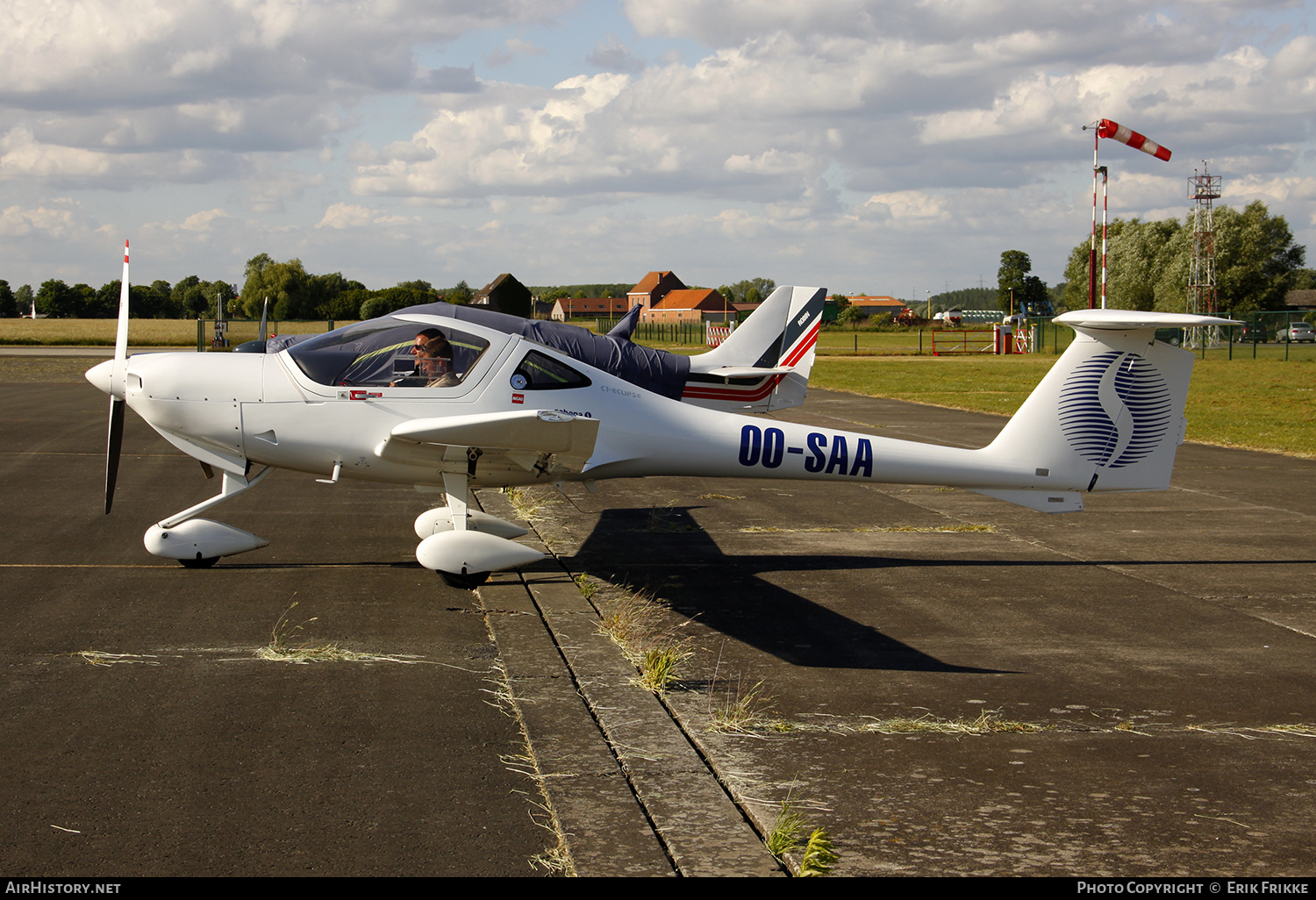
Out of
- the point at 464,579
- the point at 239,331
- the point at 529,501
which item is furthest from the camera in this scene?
the point at 239,331

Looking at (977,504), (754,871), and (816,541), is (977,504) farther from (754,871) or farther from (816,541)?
(754,871)

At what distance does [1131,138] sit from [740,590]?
39789mm

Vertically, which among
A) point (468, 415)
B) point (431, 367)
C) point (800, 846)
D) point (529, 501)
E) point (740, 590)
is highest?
point (431, 367)

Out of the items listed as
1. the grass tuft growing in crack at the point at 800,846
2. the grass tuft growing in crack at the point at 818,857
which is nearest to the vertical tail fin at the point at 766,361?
the grass tuft growing in crack at the point at 800,846

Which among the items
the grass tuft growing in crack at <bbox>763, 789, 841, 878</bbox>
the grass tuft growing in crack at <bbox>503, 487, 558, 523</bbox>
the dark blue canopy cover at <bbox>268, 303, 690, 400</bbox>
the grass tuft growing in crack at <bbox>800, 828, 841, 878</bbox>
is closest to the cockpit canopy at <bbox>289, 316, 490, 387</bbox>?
the grass tuft growing in crack at <bbox>503, 487, 558, 523</bbox>

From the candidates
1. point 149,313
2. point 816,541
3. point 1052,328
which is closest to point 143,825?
point 816,541

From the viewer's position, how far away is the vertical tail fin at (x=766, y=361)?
43.1 feet

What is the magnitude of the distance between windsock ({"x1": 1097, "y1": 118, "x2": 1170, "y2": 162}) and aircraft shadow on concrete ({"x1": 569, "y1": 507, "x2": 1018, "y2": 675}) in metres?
35.9

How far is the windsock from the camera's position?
A: 40.0 metres

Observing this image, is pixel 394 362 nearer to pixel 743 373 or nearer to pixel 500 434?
pixel 500 434

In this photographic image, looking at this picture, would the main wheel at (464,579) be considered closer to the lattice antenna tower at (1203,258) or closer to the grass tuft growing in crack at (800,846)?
the grass tuft growing in crack at (800,846)

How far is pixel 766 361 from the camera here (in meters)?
14.3

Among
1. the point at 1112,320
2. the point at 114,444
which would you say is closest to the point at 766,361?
the point at 1112,320

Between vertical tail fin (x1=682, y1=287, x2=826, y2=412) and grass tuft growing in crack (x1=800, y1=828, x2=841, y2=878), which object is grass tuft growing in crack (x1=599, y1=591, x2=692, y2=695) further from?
vertical tail fin (x1=682, y1=287, x2=826, y2=412)
